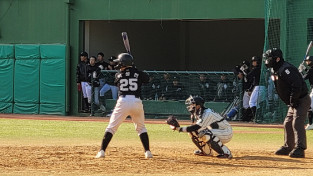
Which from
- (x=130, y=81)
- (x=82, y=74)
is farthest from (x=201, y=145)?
(x=82, y=74)

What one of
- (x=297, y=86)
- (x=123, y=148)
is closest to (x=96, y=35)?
(x=123, y=148)

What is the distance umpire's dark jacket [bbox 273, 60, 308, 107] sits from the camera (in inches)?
502

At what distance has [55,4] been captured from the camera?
26.1 meters

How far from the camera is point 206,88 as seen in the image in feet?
78.7

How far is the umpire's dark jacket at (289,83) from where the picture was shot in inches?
502

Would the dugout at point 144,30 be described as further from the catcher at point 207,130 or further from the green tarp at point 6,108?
the catcher at point 207,130

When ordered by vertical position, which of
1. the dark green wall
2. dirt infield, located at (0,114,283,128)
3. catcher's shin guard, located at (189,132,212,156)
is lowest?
dirt infield, located at (0,114,283,128)

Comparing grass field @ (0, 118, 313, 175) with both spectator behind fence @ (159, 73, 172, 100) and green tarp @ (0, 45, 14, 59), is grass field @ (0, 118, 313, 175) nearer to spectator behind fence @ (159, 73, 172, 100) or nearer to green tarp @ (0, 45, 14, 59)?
spectator behind fence @ (159, 73, 172, 100)

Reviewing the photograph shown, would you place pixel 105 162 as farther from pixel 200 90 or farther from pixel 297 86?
pixel 200 90

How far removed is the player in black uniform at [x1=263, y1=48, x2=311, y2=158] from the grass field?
36 cm

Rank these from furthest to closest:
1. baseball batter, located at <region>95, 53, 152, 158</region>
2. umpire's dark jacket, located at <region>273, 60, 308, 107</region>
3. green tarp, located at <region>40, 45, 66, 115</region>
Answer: green tarp, located at <region>40, 45, 66, 115</region>, umpire's dark jacket, located at <region>273, 60, 308, 107</region>, baseball batter, located at <region>95, 53, 152, 158</region>

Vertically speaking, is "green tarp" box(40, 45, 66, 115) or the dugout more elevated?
the dugout

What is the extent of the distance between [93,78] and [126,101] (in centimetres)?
1296

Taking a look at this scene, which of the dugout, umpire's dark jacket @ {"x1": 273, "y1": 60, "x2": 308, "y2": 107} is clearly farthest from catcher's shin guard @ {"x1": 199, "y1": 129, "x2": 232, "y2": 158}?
the dugout
